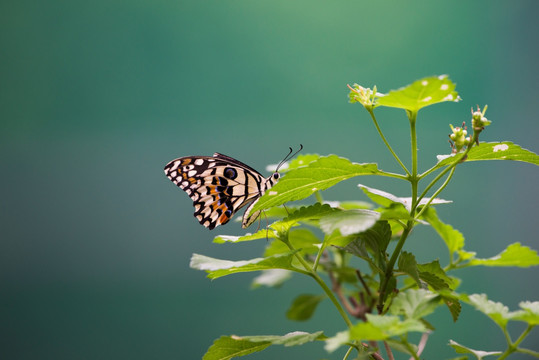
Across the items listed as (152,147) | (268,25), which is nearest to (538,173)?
(268,25)

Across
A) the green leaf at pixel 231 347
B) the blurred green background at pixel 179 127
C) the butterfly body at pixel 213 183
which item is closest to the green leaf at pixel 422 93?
the green leaf at pixel 231 347

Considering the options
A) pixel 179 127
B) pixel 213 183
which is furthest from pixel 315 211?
pixel 179 127

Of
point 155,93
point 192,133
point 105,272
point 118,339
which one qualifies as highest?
point 155,93

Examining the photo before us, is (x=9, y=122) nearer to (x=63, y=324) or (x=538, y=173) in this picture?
(x=63, y=324)

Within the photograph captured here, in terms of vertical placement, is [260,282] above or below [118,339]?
above

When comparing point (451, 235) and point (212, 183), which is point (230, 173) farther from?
point (451, 235)

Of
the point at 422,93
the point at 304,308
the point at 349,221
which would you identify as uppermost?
the point at 422,93

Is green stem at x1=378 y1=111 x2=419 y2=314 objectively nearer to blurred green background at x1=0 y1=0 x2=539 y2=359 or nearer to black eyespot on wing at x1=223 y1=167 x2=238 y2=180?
black eyespot on wing at x1=223 y1=167 x2=238 y2=180
